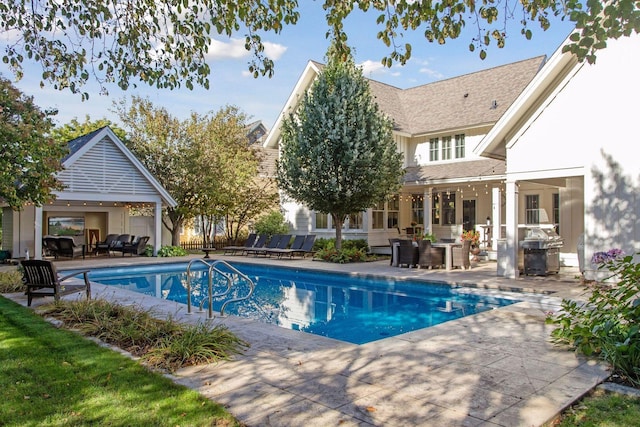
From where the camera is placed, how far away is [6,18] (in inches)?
227

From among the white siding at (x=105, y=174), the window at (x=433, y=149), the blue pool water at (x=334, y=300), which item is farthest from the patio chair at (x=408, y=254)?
the white siding at (x=105, y=174)

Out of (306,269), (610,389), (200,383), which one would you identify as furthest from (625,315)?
(306,269)

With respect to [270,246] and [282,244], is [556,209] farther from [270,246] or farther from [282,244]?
[270,246]

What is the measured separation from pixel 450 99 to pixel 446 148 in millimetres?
2968

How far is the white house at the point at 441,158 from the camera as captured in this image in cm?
1947

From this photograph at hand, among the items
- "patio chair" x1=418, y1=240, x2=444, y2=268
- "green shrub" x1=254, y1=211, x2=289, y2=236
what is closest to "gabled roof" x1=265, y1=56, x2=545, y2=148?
"green shrub" x1=254, y1=211, x2=289, y2=236

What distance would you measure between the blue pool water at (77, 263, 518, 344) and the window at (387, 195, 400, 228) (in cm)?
744

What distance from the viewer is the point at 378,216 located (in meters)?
21.7

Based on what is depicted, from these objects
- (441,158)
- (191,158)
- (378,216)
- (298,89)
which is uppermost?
(298,89)

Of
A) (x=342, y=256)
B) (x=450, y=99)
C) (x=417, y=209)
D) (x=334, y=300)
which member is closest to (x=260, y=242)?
(x=342, y=256)

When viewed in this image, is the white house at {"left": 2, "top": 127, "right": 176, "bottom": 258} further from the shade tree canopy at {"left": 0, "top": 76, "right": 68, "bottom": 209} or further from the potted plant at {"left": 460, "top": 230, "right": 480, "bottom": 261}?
the potted plant at {"left": 460, "top": 230, "right": 480, "bottom": 261}

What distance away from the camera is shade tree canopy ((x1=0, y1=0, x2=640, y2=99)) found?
5.18 meters

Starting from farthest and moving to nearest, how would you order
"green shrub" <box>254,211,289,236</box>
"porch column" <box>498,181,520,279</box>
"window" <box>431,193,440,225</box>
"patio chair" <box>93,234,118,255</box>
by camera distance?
"green shrub" <box>254,211,289,236</box>, "window" <box>431,193,440,225</box>, "patio chair" <box>93,234,118,255</box>, "porch column" <box>498,181,520,279</box>

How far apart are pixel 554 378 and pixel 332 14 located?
4.57 meters
